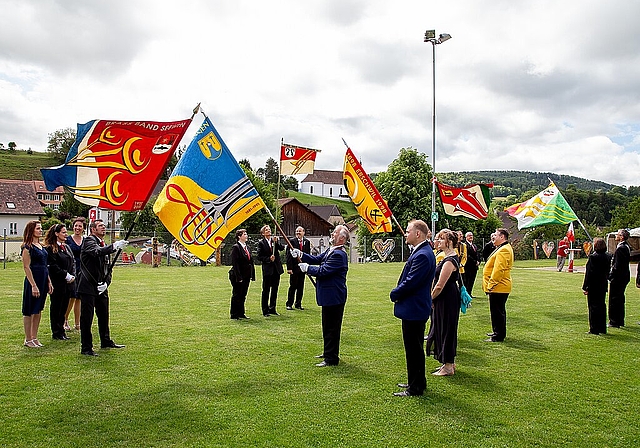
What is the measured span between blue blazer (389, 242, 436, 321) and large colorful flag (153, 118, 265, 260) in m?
3.07

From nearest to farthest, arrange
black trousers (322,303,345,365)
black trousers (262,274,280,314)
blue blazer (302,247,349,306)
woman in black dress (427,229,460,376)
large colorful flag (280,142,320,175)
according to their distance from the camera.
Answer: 1. woman in black dress (427,229,460,376)
2. blue blazer (302,247,349,306)
3. black trousers (322,303,345,365)
4. black trousers (262,274,280,314)
5. large colorful flag (280,142,320,175)

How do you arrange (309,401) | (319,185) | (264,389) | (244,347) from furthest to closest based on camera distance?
1. (319,185)
2. (244,347)
3. (264,389)
4. (309,401)

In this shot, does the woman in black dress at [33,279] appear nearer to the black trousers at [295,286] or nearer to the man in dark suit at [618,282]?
the black trousers at [295,286]

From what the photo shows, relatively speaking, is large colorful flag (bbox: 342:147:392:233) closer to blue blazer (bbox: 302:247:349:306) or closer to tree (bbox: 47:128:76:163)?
blue blazer (bbox: 302:247:349:306)

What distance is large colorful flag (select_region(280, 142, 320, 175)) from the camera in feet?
62.6

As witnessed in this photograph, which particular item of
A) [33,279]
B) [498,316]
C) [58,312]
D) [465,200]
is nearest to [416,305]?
[498,316]

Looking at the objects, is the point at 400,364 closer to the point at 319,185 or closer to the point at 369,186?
the point at 369,186

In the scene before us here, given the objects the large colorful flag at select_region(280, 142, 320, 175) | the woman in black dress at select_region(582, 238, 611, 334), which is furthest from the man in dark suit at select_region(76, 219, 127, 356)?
the large colorful flag at select_region(280, 142, 320, 175)

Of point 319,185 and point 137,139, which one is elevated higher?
point 319,185

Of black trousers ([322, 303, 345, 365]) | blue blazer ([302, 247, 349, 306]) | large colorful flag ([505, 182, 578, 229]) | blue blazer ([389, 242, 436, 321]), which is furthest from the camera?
large colorful flag ([505, 182, 578, 229])

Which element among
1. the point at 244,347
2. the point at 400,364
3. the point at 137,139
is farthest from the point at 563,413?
the point at 137,139

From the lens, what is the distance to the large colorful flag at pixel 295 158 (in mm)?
19094

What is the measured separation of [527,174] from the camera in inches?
7047

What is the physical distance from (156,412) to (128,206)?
319cm
